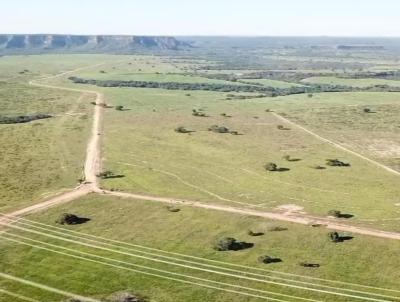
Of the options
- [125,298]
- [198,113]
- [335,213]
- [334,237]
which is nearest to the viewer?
[125,298]

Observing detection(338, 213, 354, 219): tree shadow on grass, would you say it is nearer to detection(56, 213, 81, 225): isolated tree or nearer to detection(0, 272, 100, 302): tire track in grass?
detection(56, 213, 81, 225): isolated tree

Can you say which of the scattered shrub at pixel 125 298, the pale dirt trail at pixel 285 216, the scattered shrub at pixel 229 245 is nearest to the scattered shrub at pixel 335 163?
the pale dirt trail at pixel 285 216

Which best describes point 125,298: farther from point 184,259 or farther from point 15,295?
point 184,259

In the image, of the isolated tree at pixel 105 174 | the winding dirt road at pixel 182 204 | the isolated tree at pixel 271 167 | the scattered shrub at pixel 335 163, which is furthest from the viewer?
the scattered shrub at pixel 335 163

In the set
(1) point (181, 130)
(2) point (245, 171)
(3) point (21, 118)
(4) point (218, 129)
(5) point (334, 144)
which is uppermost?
(4) point (218, 129)

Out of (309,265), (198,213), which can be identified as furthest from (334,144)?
(309,265)

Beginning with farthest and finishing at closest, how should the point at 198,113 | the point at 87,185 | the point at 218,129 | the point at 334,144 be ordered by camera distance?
the point at 198,113 < the point at 218,129 < the point at 334,144 < the point at 87,185

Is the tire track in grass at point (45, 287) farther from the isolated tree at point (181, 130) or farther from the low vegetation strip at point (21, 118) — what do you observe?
the low vegetation strip at point (21, 118)

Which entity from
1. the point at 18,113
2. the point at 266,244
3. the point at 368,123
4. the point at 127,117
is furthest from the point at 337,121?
the point at 266,244

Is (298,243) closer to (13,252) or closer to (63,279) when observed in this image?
(63,279)
